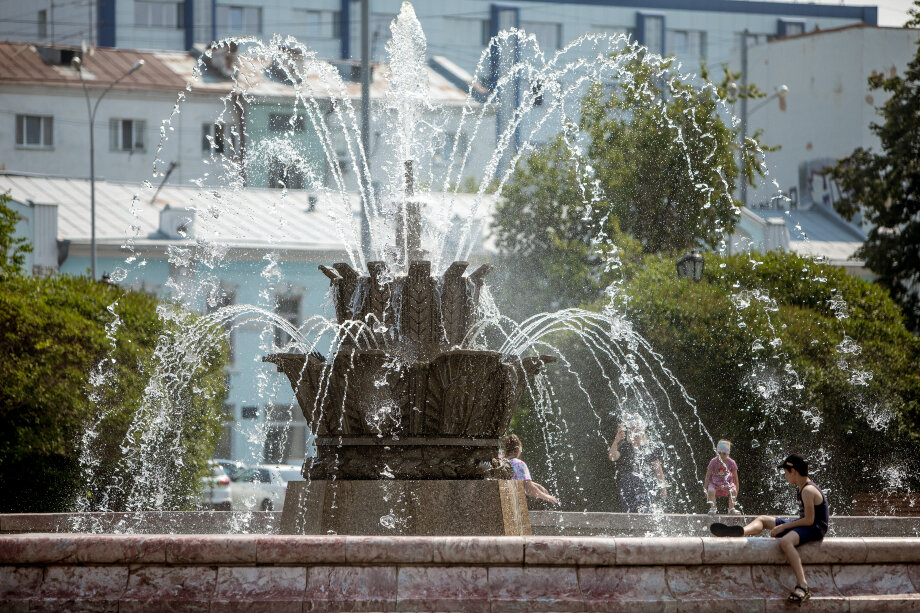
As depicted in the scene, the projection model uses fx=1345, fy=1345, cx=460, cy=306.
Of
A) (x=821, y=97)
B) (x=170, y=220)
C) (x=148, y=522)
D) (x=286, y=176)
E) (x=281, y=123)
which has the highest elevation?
(x=821, y=97)

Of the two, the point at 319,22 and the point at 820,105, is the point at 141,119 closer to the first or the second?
the point at 319,22

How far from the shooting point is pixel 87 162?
41.9 metres

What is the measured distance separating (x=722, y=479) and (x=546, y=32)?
38.8 meters

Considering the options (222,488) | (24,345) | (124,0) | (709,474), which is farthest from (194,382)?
(124,0)

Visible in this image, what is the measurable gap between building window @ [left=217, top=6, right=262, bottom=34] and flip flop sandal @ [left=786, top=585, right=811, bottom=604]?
1727 inches

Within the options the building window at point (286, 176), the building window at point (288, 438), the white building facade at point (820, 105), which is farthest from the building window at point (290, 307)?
the white building facade at point (820, 105)

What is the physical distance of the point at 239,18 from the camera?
4828cm

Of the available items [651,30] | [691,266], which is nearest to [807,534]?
[691,266]

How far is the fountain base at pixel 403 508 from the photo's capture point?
8156mm

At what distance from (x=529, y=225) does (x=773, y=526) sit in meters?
19.7

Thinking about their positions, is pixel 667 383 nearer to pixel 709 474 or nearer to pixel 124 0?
pixel 709 474

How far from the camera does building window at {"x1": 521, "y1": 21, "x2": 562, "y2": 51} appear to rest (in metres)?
49.8

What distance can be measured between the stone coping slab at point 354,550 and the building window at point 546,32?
44441 mm

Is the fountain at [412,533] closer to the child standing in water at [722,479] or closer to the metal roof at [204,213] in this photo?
the child standing in water at [722,479]
